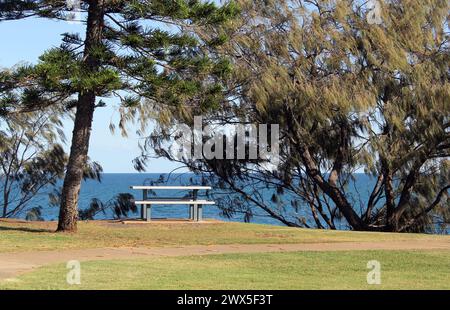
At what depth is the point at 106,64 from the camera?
16578 mm

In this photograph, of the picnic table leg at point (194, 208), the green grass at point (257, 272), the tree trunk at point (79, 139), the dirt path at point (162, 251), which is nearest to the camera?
the green grass at point (257, 272)

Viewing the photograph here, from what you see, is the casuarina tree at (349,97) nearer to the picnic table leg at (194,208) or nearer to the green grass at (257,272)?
the picnic table leg at (194,208)

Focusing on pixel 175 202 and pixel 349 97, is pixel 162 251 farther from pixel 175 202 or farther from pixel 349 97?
pixel 349 97

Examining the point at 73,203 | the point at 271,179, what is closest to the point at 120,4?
the point at 73,203

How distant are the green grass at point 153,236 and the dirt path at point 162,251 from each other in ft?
2.19

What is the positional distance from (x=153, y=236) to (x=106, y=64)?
3.63 metres

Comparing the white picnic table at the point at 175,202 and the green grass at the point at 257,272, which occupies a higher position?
the white picnic table at the point at 175,202

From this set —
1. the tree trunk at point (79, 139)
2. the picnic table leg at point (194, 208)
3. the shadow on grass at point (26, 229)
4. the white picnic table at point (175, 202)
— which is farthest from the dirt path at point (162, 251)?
the picnic table leg at point (194, 208)

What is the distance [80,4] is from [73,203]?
4.17m

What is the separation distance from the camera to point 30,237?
15.7 metres

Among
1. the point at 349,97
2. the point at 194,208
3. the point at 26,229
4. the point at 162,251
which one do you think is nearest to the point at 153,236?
the point at 162,251

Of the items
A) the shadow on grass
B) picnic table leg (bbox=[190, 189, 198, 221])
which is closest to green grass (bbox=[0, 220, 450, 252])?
the shadow on grass

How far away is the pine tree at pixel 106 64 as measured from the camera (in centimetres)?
1561

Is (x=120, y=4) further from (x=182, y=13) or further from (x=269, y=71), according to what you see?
(x=269, y=71)
